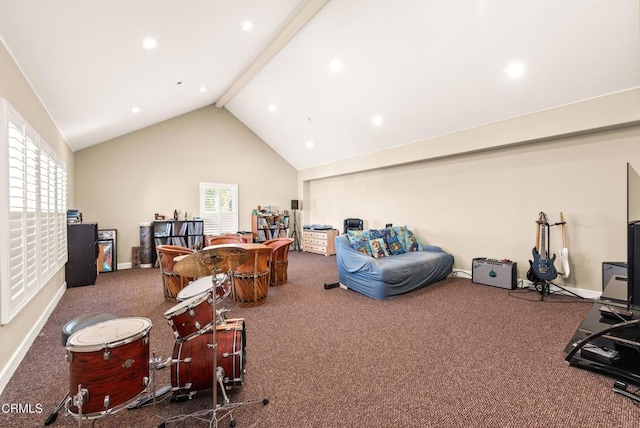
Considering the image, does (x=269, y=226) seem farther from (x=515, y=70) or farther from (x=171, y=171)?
(x=515, y=70)

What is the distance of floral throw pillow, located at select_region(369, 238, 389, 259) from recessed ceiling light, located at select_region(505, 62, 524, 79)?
9.87ft

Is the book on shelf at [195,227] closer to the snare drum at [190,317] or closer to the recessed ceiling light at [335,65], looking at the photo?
the recessed ceiling light at [335,65]

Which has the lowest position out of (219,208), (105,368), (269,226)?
(105,368)

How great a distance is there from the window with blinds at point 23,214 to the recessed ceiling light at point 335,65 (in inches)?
156

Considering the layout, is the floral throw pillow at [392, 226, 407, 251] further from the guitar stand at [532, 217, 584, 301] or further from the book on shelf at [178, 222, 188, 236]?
the book on shelf at [178, 222, 188, 236]

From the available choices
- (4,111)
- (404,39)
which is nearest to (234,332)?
(4,111)

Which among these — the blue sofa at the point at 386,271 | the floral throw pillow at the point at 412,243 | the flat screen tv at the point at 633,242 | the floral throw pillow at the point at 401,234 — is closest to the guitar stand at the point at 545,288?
the blue sofa at the point at 386,271

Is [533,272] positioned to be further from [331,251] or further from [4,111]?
[4,111]

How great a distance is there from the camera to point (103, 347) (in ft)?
4.44

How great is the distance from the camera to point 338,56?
14.9 feet

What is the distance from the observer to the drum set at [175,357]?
1.35m

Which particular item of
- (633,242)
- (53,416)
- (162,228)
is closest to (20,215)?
(53,416)

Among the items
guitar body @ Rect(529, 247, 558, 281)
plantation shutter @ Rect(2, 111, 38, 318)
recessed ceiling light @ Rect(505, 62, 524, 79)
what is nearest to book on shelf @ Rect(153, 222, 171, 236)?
plantation shutter @ Rect(2, 111, 38, 318)

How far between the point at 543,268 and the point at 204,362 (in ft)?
14.7
